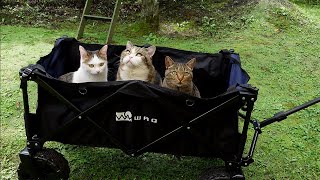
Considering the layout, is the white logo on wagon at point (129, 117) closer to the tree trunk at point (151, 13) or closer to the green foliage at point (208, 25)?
the tree trunk at point (151, 13)

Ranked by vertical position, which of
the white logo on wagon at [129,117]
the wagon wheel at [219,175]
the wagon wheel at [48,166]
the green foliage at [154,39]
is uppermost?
the white logo on wagon at [129,117]

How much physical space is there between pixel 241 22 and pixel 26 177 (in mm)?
5161

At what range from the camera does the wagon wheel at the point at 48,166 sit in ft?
8.12

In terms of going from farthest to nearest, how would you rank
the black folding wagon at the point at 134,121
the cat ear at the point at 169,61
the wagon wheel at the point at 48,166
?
the cat ear at the point at 169,61 < the wagon wheel at the point at 48,166 < the black folding wagon at the point at 134,121

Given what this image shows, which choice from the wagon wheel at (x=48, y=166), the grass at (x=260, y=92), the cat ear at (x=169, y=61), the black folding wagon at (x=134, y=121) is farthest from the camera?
the grass at (x=260, y=92)

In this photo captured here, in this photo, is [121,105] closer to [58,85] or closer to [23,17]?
[58,85]

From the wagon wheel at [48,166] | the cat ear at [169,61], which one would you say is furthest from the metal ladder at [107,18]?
the wagon wheel at [48,166]

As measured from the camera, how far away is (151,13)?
6.17 metres

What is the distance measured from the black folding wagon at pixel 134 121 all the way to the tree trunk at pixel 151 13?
4.01 metres

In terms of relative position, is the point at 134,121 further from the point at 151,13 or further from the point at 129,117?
the point at 151,13

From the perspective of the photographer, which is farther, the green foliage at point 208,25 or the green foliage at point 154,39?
the green foliage at point 208,25

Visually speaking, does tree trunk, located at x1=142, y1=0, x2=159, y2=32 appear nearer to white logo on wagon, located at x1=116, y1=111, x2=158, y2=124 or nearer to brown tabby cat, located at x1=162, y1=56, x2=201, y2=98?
brown tabby cat, located at x1=162, y1=56, x2=201, y2=98

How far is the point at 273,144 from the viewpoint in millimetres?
3447

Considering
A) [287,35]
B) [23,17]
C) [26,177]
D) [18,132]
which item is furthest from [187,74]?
[23,17]
